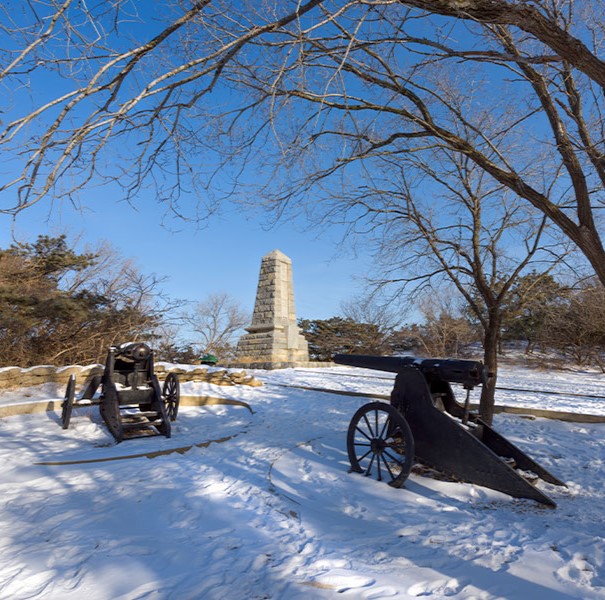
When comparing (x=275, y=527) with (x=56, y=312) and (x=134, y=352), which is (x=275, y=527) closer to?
(x=134, y=352)

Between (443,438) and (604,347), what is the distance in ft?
60.6

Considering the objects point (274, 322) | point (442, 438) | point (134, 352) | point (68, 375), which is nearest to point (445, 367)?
point (442, 438)

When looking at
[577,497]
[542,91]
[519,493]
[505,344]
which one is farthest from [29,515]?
[505,344]

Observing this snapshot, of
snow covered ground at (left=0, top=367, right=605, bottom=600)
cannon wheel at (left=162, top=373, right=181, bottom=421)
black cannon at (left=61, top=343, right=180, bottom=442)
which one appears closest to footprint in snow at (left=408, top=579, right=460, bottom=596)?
snow covered ground at (left=0, top=367, right=605, bottom=600)

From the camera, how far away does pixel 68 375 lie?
927cm

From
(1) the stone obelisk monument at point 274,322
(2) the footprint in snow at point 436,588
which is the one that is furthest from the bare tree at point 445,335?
(2) the footprint in snow at point 436,588

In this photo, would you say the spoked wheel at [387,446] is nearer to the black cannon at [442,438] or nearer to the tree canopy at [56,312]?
the black cannon at [442,438]

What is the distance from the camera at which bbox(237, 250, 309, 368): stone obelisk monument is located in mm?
17531

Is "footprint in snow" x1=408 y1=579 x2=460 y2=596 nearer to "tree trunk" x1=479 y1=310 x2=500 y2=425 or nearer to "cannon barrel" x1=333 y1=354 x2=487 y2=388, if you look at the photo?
"cannon barrel" x1=333 y1=354 x2=487 y2=388

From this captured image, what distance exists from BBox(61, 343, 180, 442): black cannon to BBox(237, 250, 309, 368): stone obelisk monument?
1041 centimetres

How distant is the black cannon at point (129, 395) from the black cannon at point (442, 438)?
314 centimetres

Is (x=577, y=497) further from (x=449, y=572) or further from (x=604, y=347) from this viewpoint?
(x=604, y=347)

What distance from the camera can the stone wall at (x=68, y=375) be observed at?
28.5 ft

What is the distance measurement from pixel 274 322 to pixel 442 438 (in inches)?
545
